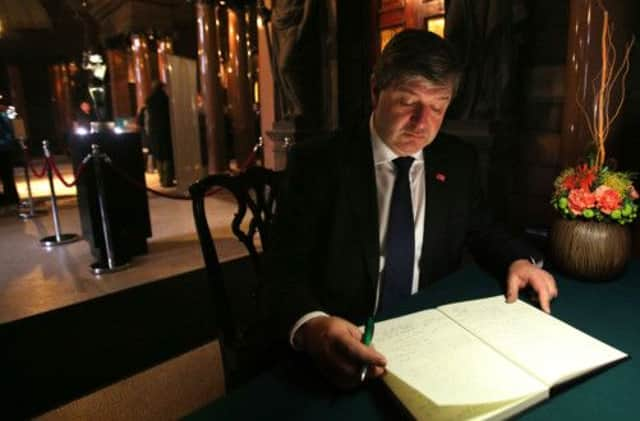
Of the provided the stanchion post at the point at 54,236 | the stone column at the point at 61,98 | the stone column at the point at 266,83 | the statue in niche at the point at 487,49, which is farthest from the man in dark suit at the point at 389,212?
the stone column at the point at 61,98

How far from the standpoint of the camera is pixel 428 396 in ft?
2.13

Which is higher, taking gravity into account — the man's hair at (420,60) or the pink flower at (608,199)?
the man's hair at (420,60)

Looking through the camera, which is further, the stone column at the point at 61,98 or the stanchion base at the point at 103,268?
the stone column at the point at 61,98

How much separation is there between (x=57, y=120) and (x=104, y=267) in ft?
52.0

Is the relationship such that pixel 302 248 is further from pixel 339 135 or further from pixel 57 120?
pixel 57 120

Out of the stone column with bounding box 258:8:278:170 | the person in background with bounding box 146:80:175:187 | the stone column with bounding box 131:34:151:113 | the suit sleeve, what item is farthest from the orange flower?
the stone column with bounding box 131:34:151:113

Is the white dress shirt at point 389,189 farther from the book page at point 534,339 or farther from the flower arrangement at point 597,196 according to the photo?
the flower arrangement at point 597,196

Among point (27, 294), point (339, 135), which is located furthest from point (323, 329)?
point (27, 294)

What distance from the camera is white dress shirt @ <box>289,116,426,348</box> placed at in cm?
119

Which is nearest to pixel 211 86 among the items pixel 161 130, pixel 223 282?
pixel 161 130

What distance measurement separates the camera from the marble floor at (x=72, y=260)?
310 centimetres

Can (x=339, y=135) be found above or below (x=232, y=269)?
above

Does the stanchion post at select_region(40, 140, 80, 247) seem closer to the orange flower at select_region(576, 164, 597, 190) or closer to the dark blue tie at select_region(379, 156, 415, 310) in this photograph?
the dark blue tie at select_region(379, 156, 415, 310)

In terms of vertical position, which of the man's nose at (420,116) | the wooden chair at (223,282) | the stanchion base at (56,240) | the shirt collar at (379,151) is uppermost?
the man's nose at (420,116)
